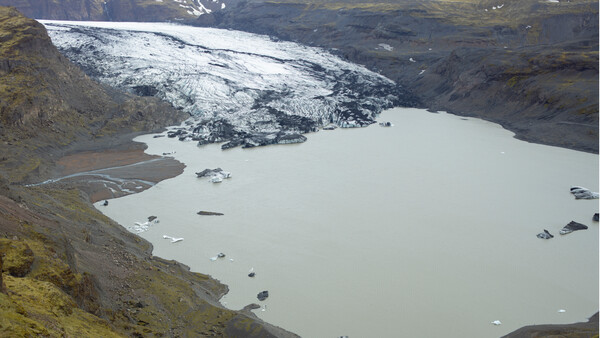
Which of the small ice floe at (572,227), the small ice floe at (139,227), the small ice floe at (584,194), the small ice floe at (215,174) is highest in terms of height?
the small ice floe at (584,194)

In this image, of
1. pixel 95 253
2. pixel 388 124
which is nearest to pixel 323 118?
pixel 388 124

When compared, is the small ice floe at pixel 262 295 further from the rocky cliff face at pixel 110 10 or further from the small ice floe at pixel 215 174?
the rocky cliff face at pixel 110 10

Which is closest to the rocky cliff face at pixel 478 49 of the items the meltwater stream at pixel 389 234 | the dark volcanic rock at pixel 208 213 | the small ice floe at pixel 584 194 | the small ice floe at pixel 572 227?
the meltwater stream at pixel 389 234

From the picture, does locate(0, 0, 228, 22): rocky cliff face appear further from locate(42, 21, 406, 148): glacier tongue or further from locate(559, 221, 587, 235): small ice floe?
locate(559, 221, 587, 235): small ice floe

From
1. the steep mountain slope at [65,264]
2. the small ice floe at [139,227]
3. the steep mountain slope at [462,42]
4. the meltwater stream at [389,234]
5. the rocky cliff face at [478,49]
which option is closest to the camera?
the steep mountain slope at [65,264]

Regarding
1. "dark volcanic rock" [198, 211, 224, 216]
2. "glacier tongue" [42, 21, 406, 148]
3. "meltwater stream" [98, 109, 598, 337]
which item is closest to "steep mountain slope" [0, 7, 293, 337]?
"meltwater stream" [98, 109, 598, 337]

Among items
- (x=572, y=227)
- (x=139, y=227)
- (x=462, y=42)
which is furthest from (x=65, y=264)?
(x=462, y=42)

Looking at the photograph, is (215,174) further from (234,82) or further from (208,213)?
(234,82)
